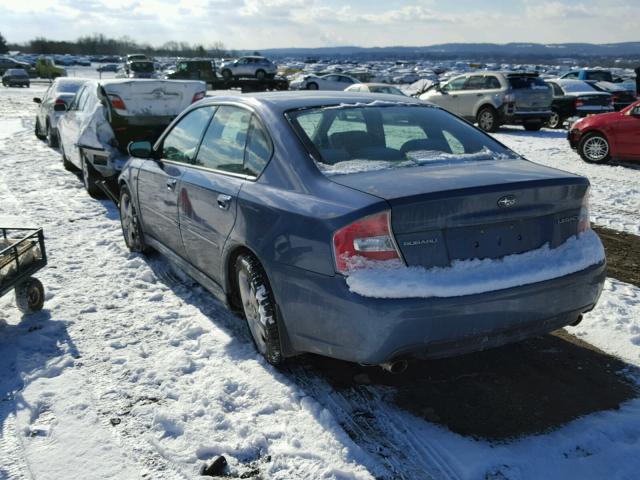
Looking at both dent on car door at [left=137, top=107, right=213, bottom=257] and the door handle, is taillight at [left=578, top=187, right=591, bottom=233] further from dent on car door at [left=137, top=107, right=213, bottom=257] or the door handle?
dent on car door at [left=137, top=107, right=213, bottom=257]

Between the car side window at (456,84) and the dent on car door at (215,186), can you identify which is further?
the car side window at (456,84)

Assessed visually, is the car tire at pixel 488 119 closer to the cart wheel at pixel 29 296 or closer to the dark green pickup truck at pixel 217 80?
the cart wheel at pixel 29 296

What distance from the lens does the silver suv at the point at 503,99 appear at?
16609mm

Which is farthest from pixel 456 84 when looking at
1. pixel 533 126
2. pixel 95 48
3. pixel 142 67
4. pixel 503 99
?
pixel 95 48

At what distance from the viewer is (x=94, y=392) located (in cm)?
342

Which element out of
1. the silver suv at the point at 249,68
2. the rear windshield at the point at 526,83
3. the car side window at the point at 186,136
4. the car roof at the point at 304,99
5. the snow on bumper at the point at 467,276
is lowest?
the snow on bumper at the point at 467,276

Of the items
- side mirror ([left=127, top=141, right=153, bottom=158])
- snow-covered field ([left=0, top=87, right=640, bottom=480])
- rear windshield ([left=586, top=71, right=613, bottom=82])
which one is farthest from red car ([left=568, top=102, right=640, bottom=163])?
rear windshield ([left=586, top=71, right=613, bottom=82])

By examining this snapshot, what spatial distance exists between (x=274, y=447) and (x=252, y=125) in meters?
2.01

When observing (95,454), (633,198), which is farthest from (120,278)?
(633,198)

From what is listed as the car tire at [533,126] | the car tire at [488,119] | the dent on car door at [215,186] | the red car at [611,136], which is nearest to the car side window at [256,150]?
the dent on car door at [215,186]

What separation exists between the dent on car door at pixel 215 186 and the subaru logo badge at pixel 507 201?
1.48 meters

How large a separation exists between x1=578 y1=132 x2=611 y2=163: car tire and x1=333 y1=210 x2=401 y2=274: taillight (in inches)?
409

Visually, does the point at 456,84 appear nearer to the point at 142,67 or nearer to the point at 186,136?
the point at 186,136

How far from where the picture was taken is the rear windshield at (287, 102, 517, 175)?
341 centimetres
